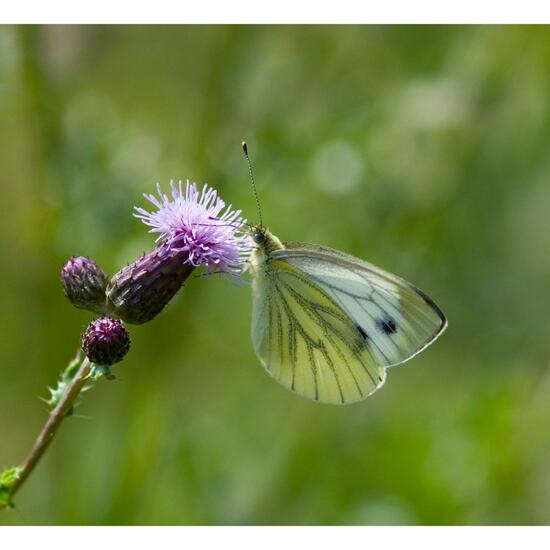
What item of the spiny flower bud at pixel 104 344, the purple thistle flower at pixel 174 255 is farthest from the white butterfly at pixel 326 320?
the spiny flower bud at pixel 104 344

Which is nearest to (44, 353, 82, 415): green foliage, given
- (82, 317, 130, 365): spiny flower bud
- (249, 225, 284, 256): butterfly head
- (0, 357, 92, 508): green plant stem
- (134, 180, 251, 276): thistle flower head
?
(0, 357, 92, 508): green plant stem

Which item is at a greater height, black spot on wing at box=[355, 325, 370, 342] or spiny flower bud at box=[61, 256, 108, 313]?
black spot on wing at box=[355, 325, 370, 342]

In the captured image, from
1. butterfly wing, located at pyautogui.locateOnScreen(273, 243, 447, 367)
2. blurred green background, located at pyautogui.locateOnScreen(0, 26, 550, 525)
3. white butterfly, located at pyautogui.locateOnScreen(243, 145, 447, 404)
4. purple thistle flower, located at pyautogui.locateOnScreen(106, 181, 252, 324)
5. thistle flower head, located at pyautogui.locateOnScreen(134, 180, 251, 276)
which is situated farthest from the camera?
blurred green background, located at pyautogui.locateOnScreen(0, 26, 550, 525)

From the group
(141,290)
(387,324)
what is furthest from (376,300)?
(141,290)

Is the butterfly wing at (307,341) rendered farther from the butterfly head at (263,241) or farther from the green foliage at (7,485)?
the green foliage at (7,485)

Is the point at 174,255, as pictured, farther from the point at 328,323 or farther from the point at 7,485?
the point at 7,485

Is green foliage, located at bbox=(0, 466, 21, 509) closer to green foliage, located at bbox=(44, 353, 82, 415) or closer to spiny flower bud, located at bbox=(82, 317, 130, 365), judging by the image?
green foliage, located at bbox=(44, 353, 82, 415)

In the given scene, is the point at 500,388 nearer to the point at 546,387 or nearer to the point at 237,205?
the point at 546,387

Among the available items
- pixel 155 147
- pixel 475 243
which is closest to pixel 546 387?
pixel 475 243
